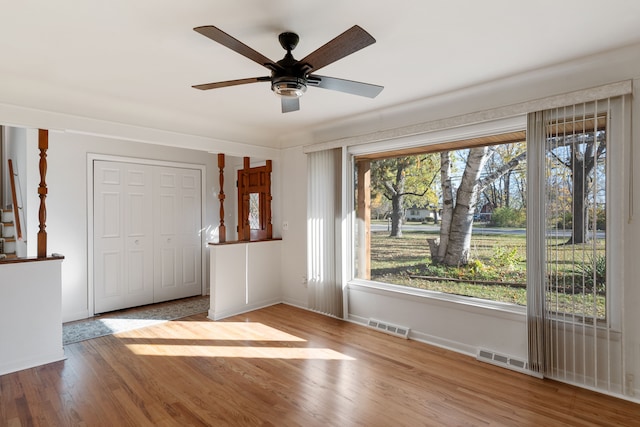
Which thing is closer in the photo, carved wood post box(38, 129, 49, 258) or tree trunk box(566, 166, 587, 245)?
tree trunk box(566, 166, 587, 245)

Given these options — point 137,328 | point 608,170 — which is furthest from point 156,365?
point 608,170

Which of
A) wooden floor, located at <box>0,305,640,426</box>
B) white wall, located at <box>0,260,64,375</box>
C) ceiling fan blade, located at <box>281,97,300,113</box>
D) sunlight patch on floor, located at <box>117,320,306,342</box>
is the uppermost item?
ceiling fan blade, located at <box>281,97,300,113</box>

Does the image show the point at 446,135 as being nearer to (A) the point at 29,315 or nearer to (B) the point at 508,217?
(B) the point at 508,217

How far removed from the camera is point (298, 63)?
6.58ft

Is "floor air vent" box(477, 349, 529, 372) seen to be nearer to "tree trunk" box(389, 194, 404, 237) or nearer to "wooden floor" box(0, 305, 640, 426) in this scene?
"wooden floor" box(0, 305, 640, 426)

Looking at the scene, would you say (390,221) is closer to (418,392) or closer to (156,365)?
(418,392)

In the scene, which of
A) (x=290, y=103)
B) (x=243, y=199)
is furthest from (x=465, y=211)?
(x=243, y=199)

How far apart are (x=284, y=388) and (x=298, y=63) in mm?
2289

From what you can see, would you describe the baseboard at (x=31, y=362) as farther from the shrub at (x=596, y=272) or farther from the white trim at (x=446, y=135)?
the shrub at (x=596, y=272)

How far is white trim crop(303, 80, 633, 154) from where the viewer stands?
2396mm

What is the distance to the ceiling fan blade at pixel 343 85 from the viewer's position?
216 centimetres

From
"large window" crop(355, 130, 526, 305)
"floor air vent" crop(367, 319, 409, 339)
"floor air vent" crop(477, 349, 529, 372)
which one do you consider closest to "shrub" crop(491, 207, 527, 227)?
"large window" crop(355, 130, 526, 305)

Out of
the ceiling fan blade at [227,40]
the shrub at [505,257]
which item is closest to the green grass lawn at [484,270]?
the shrub at [505,257]

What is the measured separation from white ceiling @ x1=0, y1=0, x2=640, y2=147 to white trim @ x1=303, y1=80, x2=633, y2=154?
0.26 m
